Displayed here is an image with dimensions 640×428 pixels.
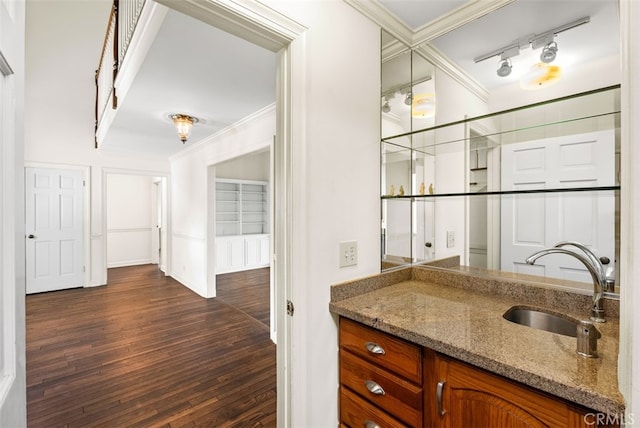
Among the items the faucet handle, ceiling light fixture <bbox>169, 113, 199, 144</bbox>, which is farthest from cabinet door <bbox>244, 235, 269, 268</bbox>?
the faucet handle

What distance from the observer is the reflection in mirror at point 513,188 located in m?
1.25

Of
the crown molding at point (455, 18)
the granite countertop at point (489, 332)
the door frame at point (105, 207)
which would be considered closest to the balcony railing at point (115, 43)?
the door frame at point (105, 207)

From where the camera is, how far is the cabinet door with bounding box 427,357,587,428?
77cm

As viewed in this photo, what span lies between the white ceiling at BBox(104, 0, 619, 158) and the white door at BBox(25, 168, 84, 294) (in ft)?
8.29

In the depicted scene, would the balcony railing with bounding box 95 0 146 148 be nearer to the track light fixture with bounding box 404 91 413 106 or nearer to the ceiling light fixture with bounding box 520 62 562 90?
the track light fixture with bounding box 404 91 413 106

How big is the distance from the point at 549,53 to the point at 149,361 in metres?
3.58

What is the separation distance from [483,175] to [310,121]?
3.56ft

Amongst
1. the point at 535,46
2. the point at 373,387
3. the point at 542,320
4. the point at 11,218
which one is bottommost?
the point at 373,387

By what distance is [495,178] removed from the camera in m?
1.60

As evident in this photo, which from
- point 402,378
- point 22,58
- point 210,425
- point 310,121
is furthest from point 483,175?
point 210,425

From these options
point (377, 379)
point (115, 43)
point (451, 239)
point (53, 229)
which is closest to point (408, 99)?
point (451, 239)

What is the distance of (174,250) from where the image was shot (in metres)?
5.44

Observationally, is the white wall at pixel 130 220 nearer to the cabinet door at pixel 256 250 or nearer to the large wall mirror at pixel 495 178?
the cabinet door at pixel 256 250

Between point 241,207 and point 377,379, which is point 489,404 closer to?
point 377,379
